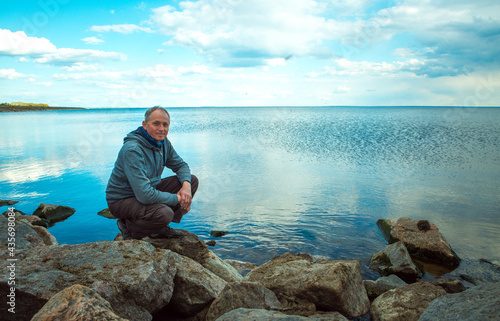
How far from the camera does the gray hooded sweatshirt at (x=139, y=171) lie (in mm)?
5176

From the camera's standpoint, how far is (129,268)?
12.9 ft

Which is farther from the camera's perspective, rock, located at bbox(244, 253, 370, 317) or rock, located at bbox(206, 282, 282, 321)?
rock, located at bbox(244, 253, 370, 317)

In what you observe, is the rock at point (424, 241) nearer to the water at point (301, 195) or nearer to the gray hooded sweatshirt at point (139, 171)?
the water at point (301, 195)

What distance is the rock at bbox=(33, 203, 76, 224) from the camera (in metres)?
10.5

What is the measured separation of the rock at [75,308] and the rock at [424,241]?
304 inches

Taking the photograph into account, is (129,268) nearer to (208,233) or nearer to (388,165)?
(208,233)

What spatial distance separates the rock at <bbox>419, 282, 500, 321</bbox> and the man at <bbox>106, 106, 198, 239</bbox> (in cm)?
400

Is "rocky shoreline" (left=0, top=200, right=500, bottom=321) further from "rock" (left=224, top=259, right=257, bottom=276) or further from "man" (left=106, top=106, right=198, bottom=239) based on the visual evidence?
"rock" (left=224, top=259, right=257, bottom=276)

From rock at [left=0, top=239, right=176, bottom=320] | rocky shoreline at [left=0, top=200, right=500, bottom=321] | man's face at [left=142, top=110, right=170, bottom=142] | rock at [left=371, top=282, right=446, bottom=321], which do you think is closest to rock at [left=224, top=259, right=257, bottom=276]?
rocky shoreline at [left=0, top=200, right=500, bottom=321]

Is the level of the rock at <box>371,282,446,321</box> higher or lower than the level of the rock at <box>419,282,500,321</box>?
lower

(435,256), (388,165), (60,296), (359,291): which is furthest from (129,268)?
(388,165)

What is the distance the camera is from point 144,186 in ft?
17.1

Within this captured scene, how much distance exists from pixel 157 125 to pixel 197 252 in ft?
7.69

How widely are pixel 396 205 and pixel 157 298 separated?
432 inches
